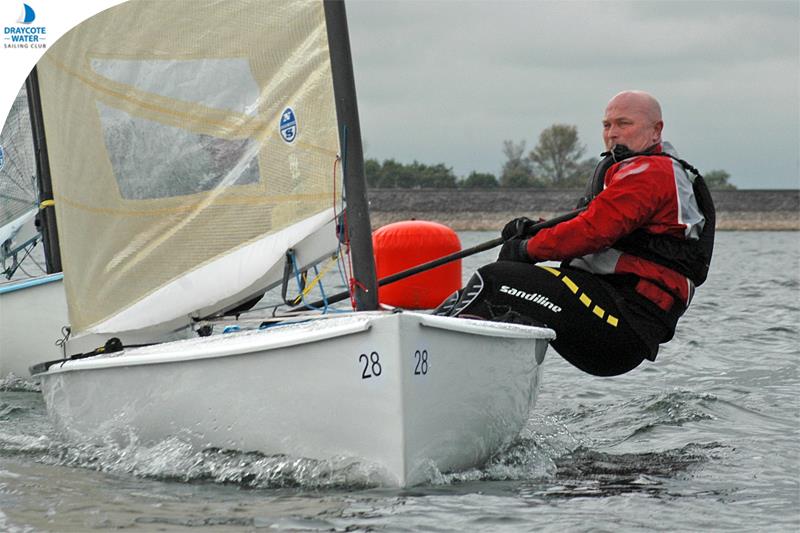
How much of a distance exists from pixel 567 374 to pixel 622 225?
12.1ft

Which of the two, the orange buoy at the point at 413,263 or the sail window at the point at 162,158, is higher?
the sail window at the point at 162,158

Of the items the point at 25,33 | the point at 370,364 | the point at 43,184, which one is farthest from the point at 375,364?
the point at 43,184

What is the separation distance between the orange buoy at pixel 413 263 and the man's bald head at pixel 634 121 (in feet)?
12.0

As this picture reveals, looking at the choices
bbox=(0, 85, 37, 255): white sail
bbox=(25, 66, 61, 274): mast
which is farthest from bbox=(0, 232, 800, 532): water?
bbox=(0, 85, 37, 255): white sail

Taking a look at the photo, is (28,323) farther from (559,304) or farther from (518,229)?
(559,304)

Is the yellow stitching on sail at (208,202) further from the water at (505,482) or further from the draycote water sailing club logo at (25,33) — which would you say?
the water at (505,482)

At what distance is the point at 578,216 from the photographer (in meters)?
4.84

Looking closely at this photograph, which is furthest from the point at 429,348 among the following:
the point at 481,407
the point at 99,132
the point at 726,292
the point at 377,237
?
the point at 726,292

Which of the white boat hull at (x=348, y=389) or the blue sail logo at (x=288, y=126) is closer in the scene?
the white boat hull at (x=348, y=389)

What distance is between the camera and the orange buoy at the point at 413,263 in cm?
874

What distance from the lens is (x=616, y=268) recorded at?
195 inches

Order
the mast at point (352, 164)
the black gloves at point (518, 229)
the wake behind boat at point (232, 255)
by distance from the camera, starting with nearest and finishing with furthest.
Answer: the wake behind boat at point (232, 255)
the mast at point (352, 164)
the black gloves at point (518, 229)

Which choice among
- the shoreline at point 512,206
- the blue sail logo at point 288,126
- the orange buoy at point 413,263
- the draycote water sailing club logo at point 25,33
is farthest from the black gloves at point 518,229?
the shoreline at point 512,206

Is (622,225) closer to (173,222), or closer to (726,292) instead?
(173,222)
